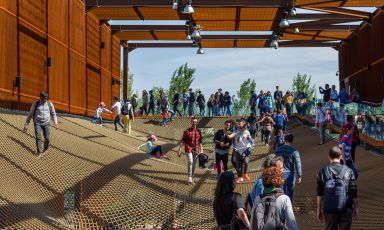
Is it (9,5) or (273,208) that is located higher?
(9,5)

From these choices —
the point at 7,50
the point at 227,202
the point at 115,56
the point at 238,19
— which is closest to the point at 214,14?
the point at 238,19

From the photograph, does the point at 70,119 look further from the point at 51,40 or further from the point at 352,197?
the point at 352,197

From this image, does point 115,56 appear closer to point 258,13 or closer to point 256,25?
point 256,25

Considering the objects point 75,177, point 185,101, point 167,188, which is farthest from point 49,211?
point 185,101

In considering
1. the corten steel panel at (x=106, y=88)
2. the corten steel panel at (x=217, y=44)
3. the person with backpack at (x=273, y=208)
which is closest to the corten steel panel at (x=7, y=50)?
the corten steel panel at (x=106, y=88)

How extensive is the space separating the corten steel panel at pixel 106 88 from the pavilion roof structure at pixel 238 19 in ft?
9.13

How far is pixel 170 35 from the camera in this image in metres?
37.5

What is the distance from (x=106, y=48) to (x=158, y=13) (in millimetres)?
5751

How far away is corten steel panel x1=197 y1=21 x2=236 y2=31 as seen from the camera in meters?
32.7

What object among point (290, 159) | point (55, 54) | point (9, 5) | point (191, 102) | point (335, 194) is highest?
point (9, 5)

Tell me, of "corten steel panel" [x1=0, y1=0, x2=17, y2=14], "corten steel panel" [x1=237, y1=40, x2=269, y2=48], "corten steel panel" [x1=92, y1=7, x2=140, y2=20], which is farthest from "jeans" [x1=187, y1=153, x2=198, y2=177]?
"corten steel panel" [x1=237, y1=40, x2=269, y2=48]

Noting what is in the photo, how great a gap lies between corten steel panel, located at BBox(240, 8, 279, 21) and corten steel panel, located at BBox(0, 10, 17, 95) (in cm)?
1244

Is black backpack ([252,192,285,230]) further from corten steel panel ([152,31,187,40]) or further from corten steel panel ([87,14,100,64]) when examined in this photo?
corten steel panel ([152,31,187,40])

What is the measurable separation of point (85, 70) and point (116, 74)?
28.7 feet
